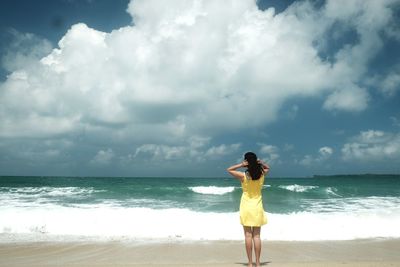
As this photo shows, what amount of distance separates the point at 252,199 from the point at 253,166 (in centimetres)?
55

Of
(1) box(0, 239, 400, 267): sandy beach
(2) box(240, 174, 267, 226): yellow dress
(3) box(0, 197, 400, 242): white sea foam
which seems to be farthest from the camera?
(3) box(0, 197, 400, 242): white sea foam

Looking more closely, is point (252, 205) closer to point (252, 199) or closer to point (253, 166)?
point (252, 199)

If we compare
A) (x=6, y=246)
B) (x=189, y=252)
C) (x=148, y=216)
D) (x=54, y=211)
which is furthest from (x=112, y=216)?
(x=189, y=252)

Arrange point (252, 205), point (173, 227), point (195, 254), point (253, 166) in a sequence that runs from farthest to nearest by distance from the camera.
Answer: point (173, 227), point (195, 254), point (252, 205), point (253, 166)

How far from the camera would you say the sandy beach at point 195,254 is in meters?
6.39

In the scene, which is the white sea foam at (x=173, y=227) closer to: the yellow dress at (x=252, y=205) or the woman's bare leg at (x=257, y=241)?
the woman's bare leg at (x=257, y=241)

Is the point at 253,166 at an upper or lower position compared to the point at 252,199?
upper

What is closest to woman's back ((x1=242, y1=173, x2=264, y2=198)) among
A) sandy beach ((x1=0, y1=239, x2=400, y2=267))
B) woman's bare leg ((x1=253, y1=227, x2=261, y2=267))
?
woman's bare leg ((x1=253, y1=227, x2=261, y2=267))

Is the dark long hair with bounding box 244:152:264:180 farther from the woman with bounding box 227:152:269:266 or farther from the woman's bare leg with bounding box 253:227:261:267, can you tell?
the woman's bare leg with bounding box 253:227:261:267

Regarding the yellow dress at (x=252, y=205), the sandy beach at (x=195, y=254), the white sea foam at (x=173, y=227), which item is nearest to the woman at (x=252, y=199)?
the yellow dress at (x=252, y=205)

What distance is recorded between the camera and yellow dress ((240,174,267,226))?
204 inches

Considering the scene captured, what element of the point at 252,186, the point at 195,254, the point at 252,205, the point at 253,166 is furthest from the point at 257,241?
the point at 195,254

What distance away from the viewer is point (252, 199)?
5.27m

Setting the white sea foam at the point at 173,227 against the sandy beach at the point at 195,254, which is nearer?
the sandy beach at the point at 195,254
